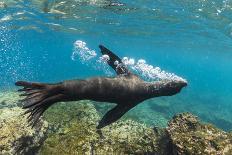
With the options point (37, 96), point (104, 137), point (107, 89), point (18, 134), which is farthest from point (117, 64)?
point (18, 134)

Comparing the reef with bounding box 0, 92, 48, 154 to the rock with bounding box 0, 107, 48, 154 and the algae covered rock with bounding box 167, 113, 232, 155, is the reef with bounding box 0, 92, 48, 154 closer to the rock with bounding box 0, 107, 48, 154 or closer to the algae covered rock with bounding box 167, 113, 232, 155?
the rock with bounding box 0, 107, 48, 154

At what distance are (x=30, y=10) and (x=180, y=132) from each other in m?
27.5

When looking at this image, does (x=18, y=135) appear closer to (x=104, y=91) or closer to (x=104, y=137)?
(x=104, y=137)

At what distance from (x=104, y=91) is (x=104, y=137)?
6.03 ft

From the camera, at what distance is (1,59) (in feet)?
543

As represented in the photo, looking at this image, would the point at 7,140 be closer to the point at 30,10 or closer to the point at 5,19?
the point at 30,10

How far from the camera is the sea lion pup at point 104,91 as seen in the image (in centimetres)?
532

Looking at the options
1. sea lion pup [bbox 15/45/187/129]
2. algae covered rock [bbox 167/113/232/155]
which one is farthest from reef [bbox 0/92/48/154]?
algae covered rock [bbox 167/113/232/155]

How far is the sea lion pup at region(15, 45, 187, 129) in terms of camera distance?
5316mm

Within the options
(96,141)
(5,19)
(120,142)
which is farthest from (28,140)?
(5,19)

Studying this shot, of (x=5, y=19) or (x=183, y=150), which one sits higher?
(x=183, y=150)

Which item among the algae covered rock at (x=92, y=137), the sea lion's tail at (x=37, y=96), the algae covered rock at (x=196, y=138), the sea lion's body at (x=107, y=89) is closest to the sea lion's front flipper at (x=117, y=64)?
the sea lion's body at (x=107, y=89)

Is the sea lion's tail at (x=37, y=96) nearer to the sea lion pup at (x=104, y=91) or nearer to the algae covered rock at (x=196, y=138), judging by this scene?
the sea lion pup at (x=104, y=91)

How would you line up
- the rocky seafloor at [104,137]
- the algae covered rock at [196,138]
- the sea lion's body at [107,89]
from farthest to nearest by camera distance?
the rocky seafloor at [104,137]
the algae covered rock at [196,138]
the sea lion's body at [107,89]
